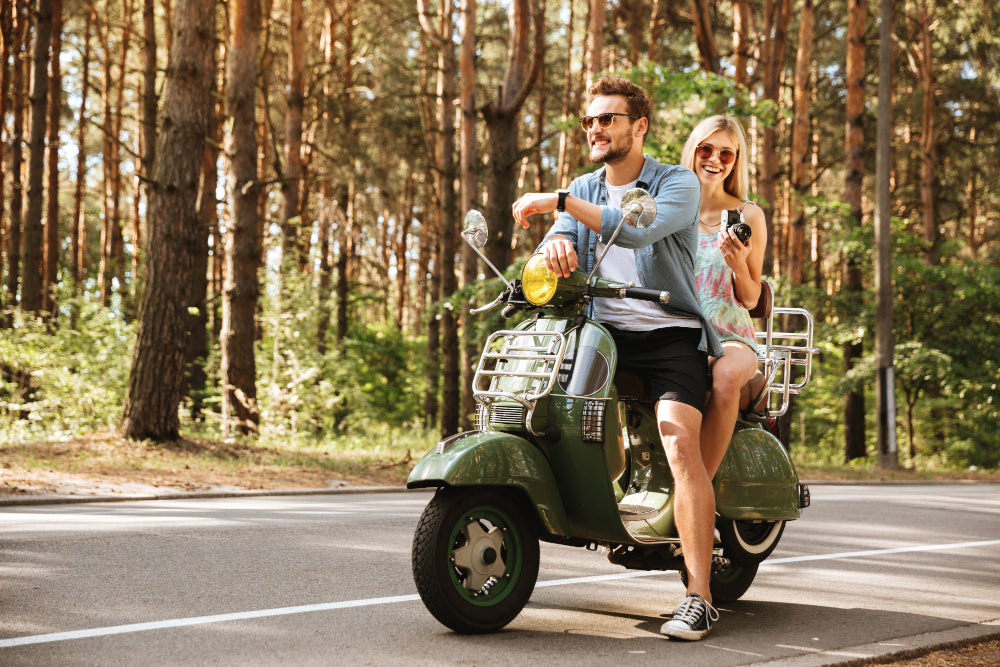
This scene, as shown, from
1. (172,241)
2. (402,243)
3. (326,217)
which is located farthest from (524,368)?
(402,243)

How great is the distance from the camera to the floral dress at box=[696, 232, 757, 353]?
4945 millimetres

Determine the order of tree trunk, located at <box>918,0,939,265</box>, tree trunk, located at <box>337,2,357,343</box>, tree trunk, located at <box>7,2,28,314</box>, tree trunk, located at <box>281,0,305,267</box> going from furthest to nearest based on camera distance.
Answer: tree trunk, located at <box>918,0,939,265</box> → tree trunk, located at <box>7,2,28,314</box> → tree trunk, located at <box>337,2,357,343</box> → tree trunk, located at <box>281,0,305,267</box>

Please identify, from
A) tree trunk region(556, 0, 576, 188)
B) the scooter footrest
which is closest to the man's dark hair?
the scooter footrest

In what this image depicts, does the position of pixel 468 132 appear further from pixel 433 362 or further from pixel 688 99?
pixel 433 362

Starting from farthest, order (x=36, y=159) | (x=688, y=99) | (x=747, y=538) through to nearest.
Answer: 1. (x=36, y=159)
2. (x=688, y=99)
3. (x=747, y=538)

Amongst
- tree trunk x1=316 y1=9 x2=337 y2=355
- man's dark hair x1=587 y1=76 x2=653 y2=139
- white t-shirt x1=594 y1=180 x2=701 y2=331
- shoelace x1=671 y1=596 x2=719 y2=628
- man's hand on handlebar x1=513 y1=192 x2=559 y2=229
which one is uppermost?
tree trunk x1=316 y1=9 x2=337 y2=355

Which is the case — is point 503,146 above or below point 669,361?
above

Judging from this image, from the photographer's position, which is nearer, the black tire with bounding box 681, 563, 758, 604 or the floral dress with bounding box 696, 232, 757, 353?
the floral dress with bounding box 696, 232, 757, 353

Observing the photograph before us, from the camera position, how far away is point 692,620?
4.24 m

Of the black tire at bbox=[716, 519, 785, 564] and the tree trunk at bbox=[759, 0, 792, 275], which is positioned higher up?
the tree trunk at bbox=[759, 0, 792, 275]

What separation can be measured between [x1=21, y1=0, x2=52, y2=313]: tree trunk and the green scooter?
65.9 feet

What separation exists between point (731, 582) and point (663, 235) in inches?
75.8

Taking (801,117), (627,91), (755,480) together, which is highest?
(801,117)

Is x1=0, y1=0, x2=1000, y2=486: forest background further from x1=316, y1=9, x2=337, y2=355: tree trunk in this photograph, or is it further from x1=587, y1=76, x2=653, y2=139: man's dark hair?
x1=587, y1=76, x2=653, y2=139: man's dark hair
